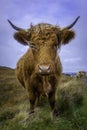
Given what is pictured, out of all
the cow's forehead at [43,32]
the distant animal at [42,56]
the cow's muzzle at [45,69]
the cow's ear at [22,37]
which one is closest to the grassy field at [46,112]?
the distant animal at [42,56]

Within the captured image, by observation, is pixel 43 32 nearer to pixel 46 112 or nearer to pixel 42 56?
pixel 42 56

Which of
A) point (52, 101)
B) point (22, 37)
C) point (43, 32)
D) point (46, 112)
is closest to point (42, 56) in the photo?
point (43, 32)

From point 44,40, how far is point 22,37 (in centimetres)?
111

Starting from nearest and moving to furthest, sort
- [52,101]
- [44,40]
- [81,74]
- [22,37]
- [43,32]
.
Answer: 1. [44,40]
2. [43,32]
3. [22,37]
4. [52,101]
5. [81,74]

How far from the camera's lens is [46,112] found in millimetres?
13828

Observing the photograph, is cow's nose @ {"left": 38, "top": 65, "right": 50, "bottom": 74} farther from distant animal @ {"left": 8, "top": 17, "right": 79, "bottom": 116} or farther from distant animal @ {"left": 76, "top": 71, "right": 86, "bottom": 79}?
distant animal @ {"left": 76, "top": 71, "right": 86, "bottom": 79}

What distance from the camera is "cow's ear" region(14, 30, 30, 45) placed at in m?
12.1

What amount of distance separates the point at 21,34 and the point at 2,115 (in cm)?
394

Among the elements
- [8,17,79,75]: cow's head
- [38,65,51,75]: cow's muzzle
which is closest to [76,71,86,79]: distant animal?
[8,17,79,75]: cow's head

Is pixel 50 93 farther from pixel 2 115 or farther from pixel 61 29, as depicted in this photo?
pixel 2 115

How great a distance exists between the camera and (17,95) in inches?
771

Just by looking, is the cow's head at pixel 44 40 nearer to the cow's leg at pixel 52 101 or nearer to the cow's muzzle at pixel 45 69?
the cow's muzzle at pixel 45 69

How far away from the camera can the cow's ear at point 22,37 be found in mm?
12128

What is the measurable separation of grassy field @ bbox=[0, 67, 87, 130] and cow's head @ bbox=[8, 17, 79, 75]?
150 cm
